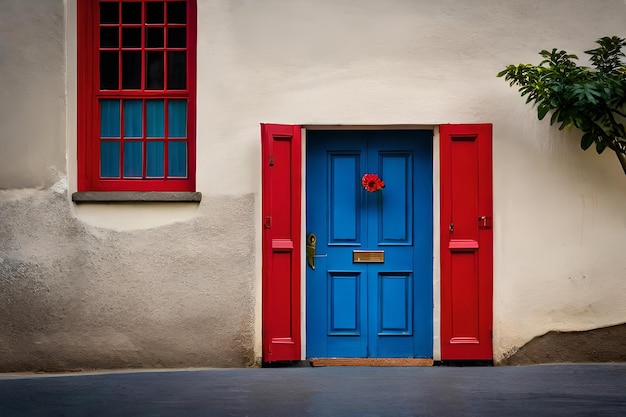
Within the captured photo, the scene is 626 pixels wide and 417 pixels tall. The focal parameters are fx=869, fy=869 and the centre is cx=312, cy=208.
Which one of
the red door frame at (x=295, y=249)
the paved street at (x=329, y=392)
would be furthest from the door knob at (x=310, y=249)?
the paved street at (x=329, y=392)

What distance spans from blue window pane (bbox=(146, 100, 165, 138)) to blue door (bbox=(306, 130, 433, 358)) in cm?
150

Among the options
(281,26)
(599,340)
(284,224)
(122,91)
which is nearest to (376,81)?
(281,26)

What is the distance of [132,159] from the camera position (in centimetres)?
884

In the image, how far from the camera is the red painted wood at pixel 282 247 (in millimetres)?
8438

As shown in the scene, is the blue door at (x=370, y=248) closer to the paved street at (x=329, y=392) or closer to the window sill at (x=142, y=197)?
the paved street at (x=329, y=392)

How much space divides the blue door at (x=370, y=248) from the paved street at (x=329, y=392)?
1.60 ft

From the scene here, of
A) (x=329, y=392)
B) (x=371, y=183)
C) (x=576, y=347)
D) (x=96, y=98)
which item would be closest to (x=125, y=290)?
(x=96, y=98)

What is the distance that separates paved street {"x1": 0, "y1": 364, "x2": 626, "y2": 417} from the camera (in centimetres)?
674

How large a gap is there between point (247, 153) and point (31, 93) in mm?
2209

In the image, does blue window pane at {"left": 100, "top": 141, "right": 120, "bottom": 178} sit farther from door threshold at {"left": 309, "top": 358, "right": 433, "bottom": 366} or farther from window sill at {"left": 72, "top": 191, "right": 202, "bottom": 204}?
door threshold at {"left": 309, "top": 358, "right": 433, "bottom": 366}

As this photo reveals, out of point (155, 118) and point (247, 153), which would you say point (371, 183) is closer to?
point (247, 153)

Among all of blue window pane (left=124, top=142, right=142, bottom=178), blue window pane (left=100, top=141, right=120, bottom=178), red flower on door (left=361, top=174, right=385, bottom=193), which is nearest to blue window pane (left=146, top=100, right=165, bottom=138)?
blue window pane (left=124, top=142, right=142, bottom=178)

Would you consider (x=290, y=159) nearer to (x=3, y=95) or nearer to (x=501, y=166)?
(x=501, y=166)

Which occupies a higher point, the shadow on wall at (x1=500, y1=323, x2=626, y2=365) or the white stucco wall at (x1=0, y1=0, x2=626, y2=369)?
the white stucco wall at (x1=0, y1=0, x2=626, y2=369)
